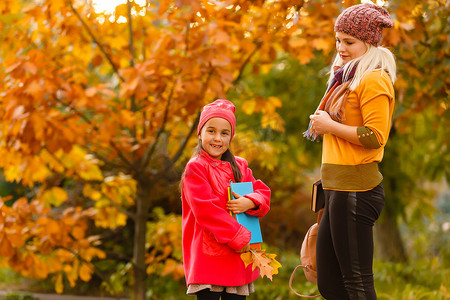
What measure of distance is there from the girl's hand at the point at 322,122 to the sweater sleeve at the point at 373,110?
0.13m

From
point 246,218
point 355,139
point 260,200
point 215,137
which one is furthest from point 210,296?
point 355,139

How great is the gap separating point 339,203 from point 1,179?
7.92m

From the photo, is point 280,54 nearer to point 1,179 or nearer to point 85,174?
point 85,174

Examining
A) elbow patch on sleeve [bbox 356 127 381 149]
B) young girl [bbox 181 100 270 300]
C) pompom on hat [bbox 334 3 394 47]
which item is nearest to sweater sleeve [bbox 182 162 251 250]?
young girl [bbox 181 100 270 300]

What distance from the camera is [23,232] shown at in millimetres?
3848

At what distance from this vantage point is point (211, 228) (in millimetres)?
2221

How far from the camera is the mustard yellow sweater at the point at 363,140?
208 centimetres

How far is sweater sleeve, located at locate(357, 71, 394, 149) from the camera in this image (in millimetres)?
2070

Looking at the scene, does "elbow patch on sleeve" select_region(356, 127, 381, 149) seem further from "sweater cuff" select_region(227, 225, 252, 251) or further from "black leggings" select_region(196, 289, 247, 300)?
"black leggings" select_region(196, 289, 247, 300)

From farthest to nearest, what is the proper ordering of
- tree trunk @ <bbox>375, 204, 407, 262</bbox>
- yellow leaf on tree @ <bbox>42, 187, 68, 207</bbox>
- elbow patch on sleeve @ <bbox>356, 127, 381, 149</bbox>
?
tree trunk @ <bbox>375, 204, 407, 262</bbox>, yellow leaf on tree @ <bbox>42, 187, 68, 207</bbox>, elbow patch on sleeve @ <bbox>356, 127, 381, 149</bbox>

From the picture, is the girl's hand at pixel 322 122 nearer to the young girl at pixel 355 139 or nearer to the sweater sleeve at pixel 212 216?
the young girl at pixel 355 139

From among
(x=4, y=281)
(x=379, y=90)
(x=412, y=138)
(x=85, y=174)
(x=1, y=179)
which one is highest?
(x=379, y=90)

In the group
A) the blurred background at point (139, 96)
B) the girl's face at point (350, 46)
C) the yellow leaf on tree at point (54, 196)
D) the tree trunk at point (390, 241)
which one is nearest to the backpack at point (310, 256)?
the girl's face at point (350, 46)

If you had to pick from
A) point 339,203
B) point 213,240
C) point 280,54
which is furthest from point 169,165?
point 280,54
